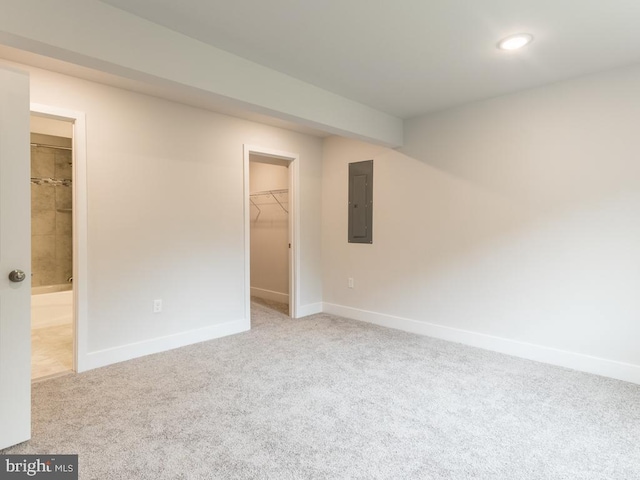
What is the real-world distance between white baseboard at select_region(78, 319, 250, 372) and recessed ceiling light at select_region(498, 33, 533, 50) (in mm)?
3469

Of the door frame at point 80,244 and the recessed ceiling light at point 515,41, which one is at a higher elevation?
the recessed ceiling light at point 515,41

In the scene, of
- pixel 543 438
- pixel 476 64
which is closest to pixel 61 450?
pixel 543 438

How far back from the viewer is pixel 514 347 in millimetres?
3268

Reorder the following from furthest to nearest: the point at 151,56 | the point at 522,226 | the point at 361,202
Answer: the point at 361,202, the point at 522,226, the point at 151,56

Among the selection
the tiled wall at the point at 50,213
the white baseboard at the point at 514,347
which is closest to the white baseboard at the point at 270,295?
the white baseboard at the point at 514,347

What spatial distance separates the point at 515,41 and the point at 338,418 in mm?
2663

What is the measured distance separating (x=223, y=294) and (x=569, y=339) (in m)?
3.29

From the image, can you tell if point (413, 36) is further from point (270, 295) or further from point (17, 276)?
point (270, 295)

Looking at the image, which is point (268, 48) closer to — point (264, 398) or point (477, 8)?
point (477, 8)

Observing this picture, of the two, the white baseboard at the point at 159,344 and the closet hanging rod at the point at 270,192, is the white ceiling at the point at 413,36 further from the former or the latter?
the white baseboard at the point at 159,344

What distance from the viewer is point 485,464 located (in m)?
1.77

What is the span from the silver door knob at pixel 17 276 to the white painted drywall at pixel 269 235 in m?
3.62

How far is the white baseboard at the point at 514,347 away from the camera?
9.02 ft

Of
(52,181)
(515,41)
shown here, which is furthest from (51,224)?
(515,41)
